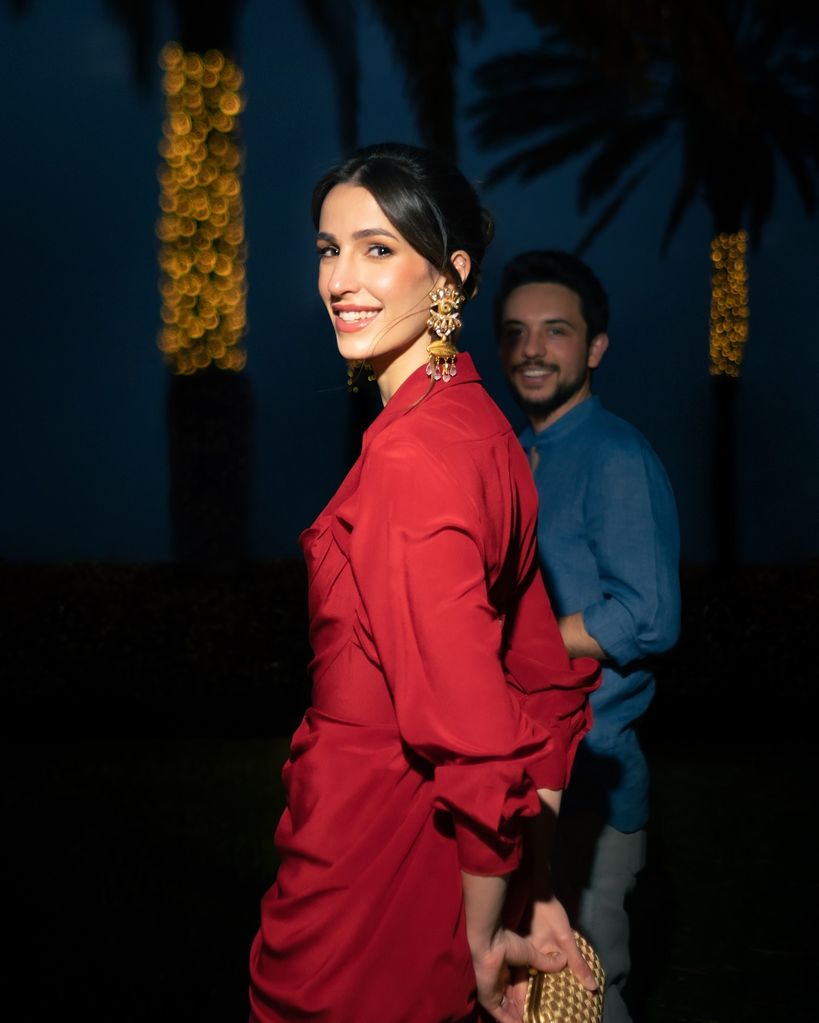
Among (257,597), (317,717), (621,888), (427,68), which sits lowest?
(257,597)

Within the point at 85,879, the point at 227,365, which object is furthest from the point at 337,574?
the point at 227,365

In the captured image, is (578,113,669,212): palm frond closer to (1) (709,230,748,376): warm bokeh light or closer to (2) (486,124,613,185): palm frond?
(2) (486,124,613,185): palm frond

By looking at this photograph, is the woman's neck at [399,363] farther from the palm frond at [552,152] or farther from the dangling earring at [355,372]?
the palm frond at [552,152]

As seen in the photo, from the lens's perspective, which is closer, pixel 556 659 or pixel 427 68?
pixel 556 659

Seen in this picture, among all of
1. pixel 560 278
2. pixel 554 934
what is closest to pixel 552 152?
pixel 560 278

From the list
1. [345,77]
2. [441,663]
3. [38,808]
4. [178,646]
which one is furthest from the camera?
[345,77]

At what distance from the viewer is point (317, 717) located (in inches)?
63.8

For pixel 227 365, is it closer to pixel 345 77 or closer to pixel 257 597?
pixel 257 597

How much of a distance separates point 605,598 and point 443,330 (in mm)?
1025

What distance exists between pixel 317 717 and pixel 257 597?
626cm

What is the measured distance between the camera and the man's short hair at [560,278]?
9.35 feet

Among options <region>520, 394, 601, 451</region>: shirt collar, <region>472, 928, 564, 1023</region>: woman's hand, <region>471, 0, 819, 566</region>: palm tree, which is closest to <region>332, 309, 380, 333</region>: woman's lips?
<region>472, 928, 564, 1023</region>: woman's hand

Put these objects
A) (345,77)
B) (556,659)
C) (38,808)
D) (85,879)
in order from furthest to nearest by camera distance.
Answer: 1. (345,77)
2. (38,808)
3. (85,879)
4. (556,659)

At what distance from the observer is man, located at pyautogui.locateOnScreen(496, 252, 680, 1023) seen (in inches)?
96.8
